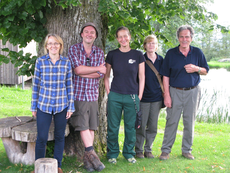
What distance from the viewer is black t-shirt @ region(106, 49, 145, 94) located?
371 centimetres

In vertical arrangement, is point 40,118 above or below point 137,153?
above

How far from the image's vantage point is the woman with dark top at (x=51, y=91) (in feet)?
10.2

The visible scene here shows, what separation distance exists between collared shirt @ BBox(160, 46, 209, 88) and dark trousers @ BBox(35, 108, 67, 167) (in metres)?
1.80

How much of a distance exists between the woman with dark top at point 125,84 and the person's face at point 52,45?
0.91 meters

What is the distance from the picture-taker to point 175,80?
401 centimetres

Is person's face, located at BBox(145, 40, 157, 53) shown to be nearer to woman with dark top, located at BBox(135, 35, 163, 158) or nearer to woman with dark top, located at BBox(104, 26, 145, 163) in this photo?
woman with dark top, located at BBox(135, 35, 163, 158)

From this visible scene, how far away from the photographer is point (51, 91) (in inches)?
123

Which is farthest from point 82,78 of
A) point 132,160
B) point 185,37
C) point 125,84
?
point 185,37

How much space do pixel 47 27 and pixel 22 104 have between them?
5193 millimetres

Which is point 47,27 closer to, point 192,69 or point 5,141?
point 5,141

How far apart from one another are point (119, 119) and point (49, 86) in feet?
4.15

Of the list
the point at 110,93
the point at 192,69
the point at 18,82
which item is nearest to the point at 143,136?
the point at 110,93

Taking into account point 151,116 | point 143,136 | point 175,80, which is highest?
point 175,80

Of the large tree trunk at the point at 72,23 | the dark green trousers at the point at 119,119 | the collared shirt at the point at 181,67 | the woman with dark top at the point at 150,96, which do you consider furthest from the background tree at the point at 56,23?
the collared shirt at the point at 181,67
